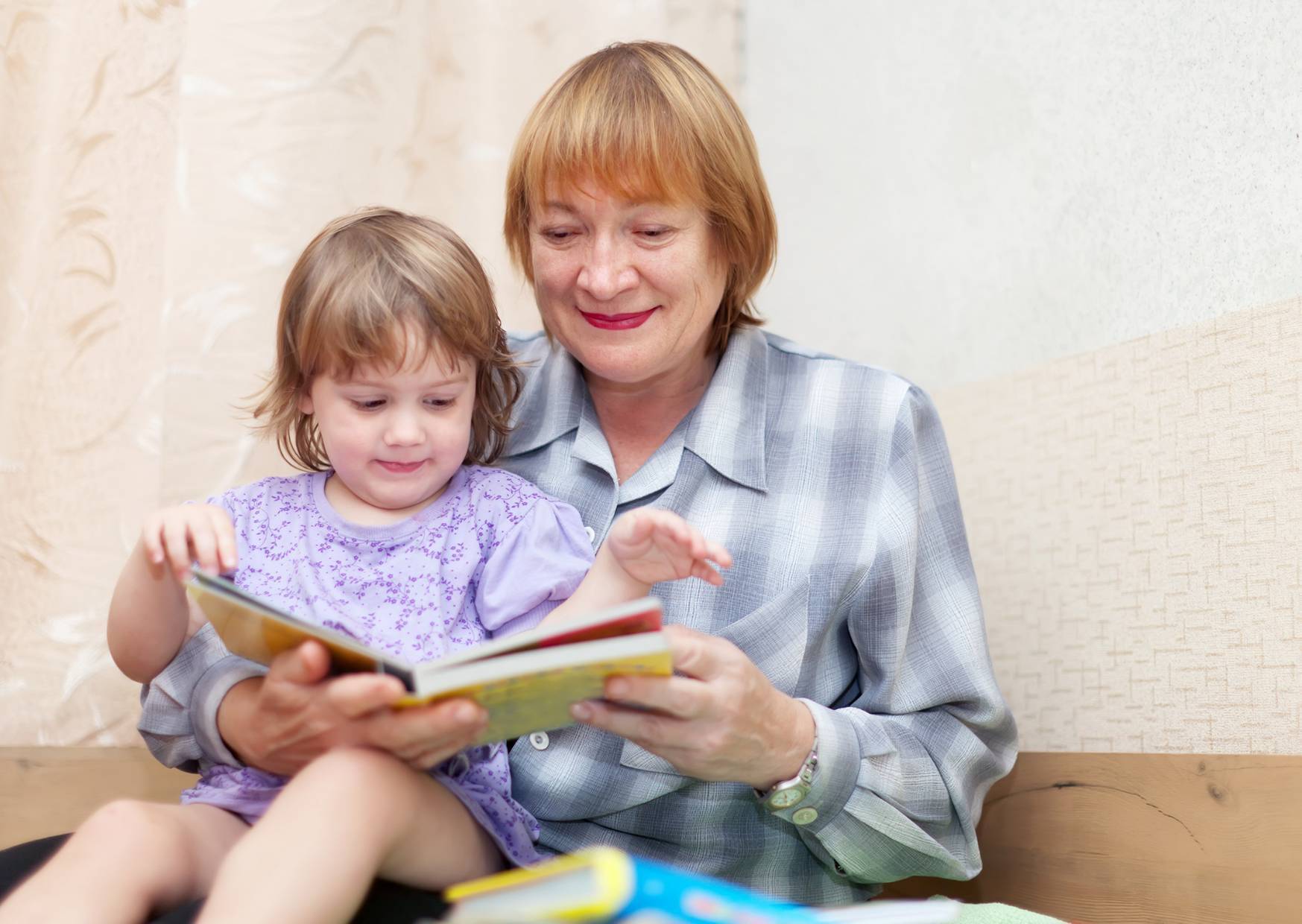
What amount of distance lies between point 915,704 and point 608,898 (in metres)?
0.76

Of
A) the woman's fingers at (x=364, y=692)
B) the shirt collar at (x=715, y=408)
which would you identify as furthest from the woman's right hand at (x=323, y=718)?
the shirt collar at (x=715, y=408)

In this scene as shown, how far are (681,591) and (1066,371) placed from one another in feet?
1.85

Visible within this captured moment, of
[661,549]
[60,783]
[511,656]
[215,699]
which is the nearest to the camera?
[511,656]

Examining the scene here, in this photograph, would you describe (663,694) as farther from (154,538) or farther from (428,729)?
(154,538)

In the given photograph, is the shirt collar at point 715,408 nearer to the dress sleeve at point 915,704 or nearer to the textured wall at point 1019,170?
the dress sleeve at point 915,704

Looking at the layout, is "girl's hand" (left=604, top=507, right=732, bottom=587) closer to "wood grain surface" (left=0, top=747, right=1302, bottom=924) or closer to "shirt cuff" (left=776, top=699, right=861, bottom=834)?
"shirt cuff" (left=776, top=699, right=861, bottom=834)

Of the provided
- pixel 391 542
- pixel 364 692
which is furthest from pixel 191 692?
pixel 364 692

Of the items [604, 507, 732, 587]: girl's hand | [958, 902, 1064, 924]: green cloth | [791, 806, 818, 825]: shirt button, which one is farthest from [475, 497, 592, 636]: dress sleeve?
[958, 902, 1064, 924]: green cloth

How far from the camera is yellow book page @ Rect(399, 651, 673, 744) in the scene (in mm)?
839

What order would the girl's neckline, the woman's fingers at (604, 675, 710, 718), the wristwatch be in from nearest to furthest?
the woman's fingers at (604, 675, 710, 718)
the wristwatch
the girl's neckline

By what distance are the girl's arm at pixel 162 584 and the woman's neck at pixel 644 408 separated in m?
0.51

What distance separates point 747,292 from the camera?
58.5 inches

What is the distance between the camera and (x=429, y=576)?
1.25 meters

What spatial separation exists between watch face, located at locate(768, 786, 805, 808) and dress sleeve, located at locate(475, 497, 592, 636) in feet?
0.92
